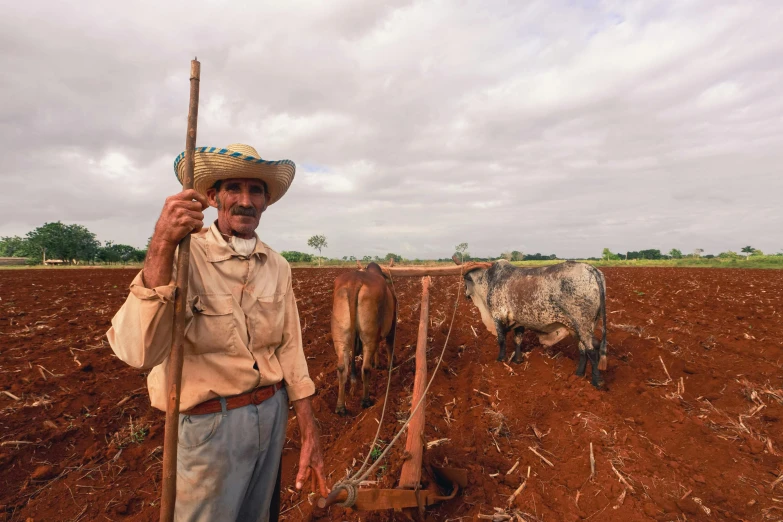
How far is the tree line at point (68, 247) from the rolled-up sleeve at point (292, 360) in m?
85.9

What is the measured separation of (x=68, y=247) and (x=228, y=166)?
90.7 m

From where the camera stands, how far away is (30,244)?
72125 millimetres

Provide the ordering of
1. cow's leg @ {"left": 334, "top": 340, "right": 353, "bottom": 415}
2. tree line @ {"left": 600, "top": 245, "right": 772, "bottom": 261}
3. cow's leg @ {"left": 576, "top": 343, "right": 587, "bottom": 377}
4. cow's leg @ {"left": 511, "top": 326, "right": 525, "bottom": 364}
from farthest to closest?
tree line @ {"left": 600, "top": 245, "right": 772, "bottom": 261} < cow's leg @ {"left": 511, "top": 326, "right": 525, "bottom": 364} < cow's leg @ {"left": 576, "top": 343, "right": 587, "bottom": 377} < cow's leg @ {"left": 334, "top": 340, "right": 353, "bottom": 415}

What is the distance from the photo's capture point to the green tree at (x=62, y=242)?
69.9 meters

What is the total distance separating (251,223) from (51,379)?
5.94 m

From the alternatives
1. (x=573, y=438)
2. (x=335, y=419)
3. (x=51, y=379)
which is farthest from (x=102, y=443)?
(x=573, y=438)

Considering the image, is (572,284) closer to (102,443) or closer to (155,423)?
(155,423)

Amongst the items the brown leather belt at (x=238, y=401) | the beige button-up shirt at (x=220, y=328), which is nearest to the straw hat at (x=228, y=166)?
the beige button-up shirt at (x=220, y=328)

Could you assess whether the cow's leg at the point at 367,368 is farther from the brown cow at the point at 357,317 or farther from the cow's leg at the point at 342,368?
the cow's leg at the point at 342,368

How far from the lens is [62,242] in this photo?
7044 centimetres

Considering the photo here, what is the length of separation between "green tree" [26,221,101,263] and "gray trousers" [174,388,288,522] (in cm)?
8955

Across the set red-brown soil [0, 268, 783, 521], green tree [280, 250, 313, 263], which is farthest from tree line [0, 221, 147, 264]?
red-brown soil [0, 268, 783, 521]

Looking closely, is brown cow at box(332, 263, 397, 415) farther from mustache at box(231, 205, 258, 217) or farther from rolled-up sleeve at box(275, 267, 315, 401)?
mustache at box(231, 205, 258, 217)

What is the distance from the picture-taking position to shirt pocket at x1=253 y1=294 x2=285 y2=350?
219 centimetres
